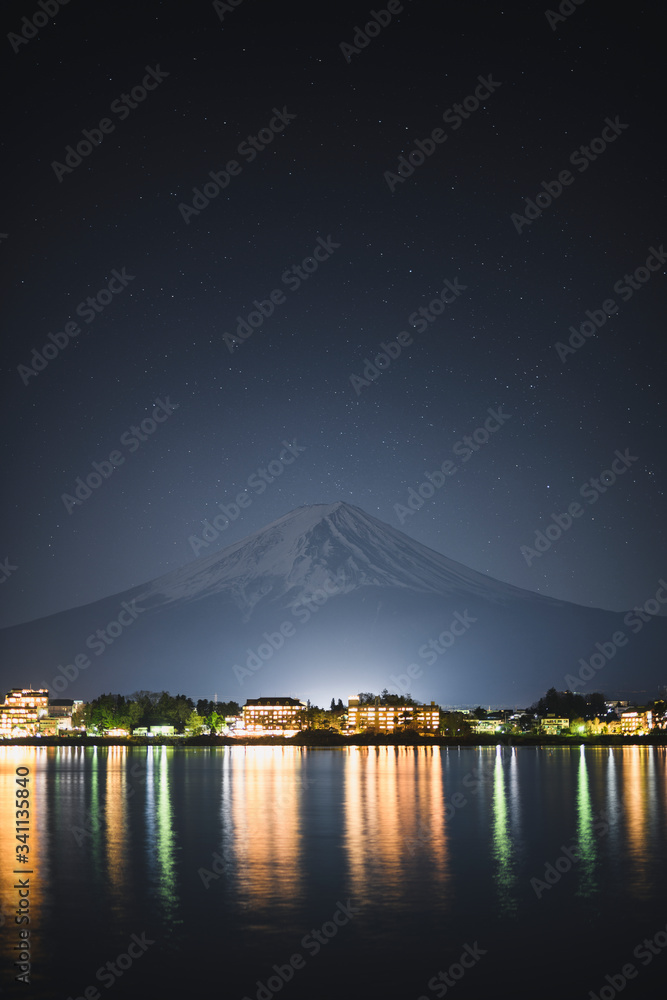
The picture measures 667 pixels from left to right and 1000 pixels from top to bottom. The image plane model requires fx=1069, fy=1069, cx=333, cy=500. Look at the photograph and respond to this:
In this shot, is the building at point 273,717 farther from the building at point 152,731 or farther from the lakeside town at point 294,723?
the building at point 152,731

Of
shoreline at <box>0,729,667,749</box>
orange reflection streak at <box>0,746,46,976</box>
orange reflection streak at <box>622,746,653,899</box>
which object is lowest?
shoreline at <box>0,729,667,749</box>

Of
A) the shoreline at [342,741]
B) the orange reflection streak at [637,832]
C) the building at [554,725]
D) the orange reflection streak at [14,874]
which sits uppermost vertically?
the orange reflection streak at [14,874]

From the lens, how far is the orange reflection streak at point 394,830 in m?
25.5

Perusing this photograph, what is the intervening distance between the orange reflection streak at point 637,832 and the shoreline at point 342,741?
261 feet

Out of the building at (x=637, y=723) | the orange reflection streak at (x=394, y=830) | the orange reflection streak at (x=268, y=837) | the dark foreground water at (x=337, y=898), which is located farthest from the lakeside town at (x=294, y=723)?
the dark foreground water at (x=337, y=898)

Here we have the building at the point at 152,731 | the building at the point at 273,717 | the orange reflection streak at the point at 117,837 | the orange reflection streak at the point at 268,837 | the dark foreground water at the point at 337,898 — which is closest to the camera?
the dark foreground water at the point at 337,898

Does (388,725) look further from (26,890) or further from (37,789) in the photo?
(26,890)

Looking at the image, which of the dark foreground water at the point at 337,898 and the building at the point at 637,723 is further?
the building at the point at 637,723

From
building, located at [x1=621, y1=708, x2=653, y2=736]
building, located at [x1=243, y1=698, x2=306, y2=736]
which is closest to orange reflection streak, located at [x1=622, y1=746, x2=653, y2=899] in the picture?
building, located at [x1=243, y1=698, x2=306, y2=736]

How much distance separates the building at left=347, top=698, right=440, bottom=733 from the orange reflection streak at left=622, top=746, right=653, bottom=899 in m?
104

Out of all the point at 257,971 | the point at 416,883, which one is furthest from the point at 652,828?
the point at 257,971

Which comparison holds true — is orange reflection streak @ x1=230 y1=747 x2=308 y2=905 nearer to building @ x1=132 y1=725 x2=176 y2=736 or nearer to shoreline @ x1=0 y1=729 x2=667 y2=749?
shoreline @ x1=0 y1=729 x2=667 y2=749

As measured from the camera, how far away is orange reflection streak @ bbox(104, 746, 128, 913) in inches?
915

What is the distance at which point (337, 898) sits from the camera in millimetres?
22453
